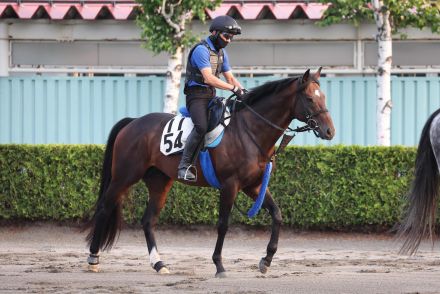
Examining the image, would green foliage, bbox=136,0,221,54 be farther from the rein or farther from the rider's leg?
the rein

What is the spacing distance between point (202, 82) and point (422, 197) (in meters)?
2.61

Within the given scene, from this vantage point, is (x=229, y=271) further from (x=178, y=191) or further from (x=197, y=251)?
(x=178, y=191)

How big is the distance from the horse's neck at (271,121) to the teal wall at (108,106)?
6595 millimetres

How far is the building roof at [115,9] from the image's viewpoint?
19391mm

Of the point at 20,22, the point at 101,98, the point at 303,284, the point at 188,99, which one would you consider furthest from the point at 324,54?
the point at 303,284

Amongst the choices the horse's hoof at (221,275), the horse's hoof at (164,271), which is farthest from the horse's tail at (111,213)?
the horse's hoof at (221,275)

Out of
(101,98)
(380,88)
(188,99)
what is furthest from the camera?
(101,98)

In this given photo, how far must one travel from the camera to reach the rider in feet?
39.9

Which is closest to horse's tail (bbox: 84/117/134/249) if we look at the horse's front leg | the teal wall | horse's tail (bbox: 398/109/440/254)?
the horse's front leg

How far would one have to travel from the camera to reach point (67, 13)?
64.5 ft

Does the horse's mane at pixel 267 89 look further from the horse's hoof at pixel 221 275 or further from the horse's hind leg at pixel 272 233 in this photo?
the horse's hoof at pixel 221 275

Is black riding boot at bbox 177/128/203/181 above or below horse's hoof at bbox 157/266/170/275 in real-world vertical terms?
above

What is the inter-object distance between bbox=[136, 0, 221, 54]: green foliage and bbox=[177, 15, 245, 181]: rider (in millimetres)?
5606

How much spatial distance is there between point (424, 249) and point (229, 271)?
145 inches
